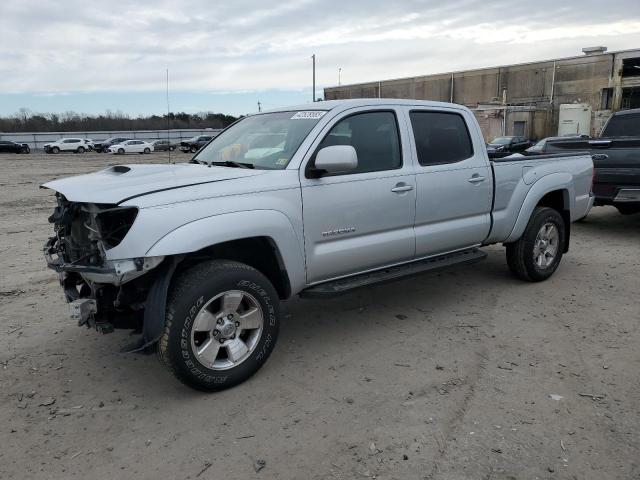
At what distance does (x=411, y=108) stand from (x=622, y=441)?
3.08 metres

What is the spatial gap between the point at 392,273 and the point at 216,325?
167cm

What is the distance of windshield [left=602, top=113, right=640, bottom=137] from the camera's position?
9305mm

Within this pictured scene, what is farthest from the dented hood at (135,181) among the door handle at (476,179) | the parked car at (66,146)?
the parked car at (66,146)

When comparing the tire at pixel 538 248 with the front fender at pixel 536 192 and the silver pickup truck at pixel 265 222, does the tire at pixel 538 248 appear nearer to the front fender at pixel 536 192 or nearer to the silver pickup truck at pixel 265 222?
the front fender at pixel 536 192

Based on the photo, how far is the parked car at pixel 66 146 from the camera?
49.9 metres

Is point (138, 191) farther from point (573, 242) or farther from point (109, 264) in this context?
point (573, 242)

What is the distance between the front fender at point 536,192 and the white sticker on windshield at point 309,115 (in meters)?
2.59

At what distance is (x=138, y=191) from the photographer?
10.8 feet

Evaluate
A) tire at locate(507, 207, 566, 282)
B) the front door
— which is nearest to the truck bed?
tire at locate(507, 207, 566, 282)

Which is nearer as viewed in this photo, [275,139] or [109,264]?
[109,264]

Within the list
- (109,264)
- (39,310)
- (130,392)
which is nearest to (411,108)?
(109,264)

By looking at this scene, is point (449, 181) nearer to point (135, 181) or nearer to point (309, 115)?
point (309, 115)

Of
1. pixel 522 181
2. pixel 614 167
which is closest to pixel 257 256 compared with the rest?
pixel 522 181

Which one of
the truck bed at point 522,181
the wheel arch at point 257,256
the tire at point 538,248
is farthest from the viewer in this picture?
the tire at point 538,248
